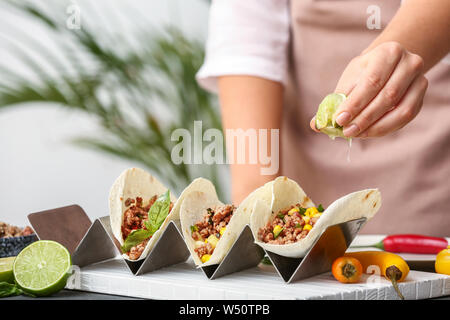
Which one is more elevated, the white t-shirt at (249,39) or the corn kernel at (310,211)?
the white t-shirt at (249,39)

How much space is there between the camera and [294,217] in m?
1.16

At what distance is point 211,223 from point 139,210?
0.18 metres

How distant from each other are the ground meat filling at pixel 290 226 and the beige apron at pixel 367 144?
0.81m

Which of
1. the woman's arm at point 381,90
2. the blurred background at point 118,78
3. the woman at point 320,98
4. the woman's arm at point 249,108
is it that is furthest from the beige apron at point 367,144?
the blurred background at point 118,78

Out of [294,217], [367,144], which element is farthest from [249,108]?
[294,217]

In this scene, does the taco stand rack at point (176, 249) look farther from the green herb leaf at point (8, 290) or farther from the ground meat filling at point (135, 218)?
the green herb leaf at point (8, 290)

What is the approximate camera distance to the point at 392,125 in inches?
48.8

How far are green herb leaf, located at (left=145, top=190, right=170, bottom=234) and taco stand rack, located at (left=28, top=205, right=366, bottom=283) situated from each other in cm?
3

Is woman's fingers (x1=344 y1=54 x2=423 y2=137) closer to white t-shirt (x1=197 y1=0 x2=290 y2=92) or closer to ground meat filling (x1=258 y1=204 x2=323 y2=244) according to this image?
ground meat filling (x1=258 y1=204 x2=323 y2=244)

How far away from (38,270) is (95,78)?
187cm

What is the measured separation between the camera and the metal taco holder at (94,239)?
119 centimetres

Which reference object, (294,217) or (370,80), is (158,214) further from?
(370,80)

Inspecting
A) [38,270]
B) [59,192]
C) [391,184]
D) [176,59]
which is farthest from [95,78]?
[38,270]

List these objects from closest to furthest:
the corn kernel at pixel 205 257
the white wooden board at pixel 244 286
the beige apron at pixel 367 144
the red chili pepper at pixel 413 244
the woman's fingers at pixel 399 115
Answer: the white wooden board at pixel 244 286 < the corn kernel at pixel 205 257 < the woman's fingers at pixel 399 115 < the red chili pepper at pixel 413 244 < the beige apron at pixel 367 144
